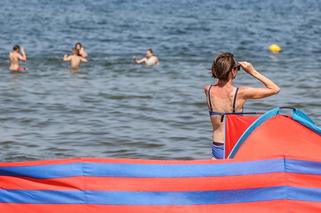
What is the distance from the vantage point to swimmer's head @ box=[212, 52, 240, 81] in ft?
26.0

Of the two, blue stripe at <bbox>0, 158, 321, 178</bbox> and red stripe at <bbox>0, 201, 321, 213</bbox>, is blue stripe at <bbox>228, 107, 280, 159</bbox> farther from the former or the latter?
red stripe at <bbox>0, 201, 321, 213</bbox>

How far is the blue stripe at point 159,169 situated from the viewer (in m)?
6.98

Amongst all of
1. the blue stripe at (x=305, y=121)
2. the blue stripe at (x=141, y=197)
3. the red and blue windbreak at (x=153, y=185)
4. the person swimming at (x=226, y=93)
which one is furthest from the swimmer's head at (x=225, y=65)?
the blue stripe at (x=141, y=197)

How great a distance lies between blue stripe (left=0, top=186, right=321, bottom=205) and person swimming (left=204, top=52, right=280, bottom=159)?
3.40 ft

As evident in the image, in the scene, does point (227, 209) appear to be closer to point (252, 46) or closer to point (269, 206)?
point (269, 206)

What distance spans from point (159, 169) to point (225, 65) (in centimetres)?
143

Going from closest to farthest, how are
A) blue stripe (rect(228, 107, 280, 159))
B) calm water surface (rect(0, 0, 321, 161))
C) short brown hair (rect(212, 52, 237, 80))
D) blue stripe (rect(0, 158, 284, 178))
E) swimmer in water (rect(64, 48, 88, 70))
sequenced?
blue stripe (rect(0, 158, 284, 178)), blue stripe (rect(228, 107, 280, 159)), short brown hair (rect(212, 52, 237, 80)), calm water surface (rect(0, 0, 321, 161)), swimmer in water (rect(64, 48, 88, 70))

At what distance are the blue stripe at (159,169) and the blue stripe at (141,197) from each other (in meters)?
0.16

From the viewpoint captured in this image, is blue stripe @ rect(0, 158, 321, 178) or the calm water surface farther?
the calm water surface

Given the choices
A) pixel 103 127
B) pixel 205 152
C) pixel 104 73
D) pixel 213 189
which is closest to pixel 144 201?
pixel 213 189

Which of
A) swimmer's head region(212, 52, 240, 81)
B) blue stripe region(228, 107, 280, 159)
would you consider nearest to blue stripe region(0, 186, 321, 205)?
blue stripe region(228, 107, 280, 159)

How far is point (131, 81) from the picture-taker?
24.8 m

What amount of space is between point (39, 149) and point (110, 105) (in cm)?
593

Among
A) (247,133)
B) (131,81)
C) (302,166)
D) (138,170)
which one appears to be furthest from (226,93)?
(131,81)
